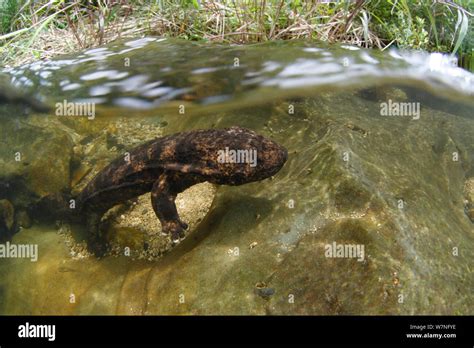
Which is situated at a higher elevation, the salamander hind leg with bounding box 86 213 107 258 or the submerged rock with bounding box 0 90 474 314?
the submerged rock with bounding box 0 90 474 314

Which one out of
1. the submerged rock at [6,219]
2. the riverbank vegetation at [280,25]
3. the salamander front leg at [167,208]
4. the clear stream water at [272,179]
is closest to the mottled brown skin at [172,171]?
the salamander front leg at [167,208]

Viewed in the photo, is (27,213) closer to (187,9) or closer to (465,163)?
(187,9)

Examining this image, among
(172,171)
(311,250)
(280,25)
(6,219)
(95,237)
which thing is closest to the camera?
(311,250)

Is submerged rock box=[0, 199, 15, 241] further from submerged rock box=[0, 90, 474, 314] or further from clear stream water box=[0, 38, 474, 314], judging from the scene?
submerged rock box=[0, 90, 474, 314]

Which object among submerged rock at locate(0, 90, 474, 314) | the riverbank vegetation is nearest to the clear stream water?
submerged rock at locate(0, 90, 474, 314)

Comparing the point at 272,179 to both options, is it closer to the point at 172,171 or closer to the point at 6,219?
the point at 172,171

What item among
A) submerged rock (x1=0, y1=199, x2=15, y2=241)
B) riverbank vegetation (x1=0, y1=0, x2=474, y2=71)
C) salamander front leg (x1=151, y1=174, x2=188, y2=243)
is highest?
Answer: riverbank vegetation (x1=0, y1=0, x2=474, y2=71)

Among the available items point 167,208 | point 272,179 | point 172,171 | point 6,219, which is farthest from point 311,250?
point 6,219
